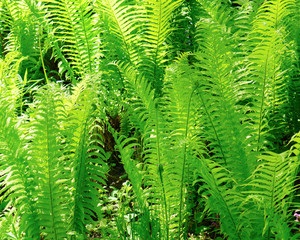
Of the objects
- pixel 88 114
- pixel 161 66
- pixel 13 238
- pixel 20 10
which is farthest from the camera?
pixel 20 10

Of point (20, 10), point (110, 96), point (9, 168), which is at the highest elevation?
point (20, 10)

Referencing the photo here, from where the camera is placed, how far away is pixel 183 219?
6.56 feet

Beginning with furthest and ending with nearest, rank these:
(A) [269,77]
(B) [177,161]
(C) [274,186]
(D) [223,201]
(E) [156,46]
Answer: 1. (E) [156,46]
2. (A) [269,77]
3. (B) [177,161]
4. (D) [223,201]
5. (C) [274,186]

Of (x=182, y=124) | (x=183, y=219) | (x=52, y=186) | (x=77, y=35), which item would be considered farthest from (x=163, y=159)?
(x=77, y=35)

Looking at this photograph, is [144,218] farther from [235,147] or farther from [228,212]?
[235,147]

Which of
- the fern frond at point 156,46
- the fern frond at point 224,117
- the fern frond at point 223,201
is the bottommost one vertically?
the fern frond at point 223,201

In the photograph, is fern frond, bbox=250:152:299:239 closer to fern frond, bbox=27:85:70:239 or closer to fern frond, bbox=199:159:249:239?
fern frond, bbox=199:159:249:239

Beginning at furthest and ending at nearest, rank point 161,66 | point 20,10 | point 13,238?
point 20,10 < point 161,66 < point 13,238

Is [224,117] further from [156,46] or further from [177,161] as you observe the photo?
[156,46]

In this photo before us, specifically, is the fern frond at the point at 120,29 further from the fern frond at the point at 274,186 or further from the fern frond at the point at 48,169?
the fern frond at the point at 274,186

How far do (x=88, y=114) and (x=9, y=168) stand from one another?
1.50ft

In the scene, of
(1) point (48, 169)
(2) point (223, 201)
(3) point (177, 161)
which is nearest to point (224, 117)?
(3) point (177, 161)

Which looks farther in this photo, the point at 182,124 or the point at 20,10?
the point at 20,10

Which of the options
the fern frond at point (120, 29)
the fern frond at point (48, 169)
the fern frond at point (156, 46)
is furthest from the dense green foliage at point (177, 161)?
the fern frond at point (120, 29)
